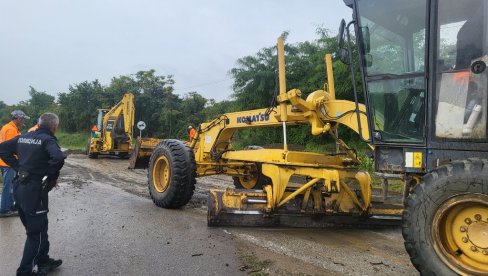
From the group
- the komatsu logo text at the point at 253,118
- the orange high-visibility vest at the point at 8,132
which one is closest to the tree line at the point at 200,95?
the komatsu logo text at the point at 253,118

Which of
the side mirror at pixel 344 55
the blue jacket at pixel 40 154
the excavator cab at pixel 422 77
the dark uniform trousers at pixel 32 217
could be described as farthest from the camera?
the side mirror at pixel 344 55

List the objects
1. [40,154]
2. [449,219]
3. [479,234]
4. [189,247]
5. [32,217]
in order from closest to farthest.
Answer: [479,234]
[449,219]
[32,217]
[40,154]
[189,247]

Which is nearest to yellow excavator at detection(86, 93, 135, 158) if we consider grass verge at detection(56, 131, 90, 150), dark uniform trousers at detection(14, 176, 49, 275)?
dark uniform trousers at detection(14, 176, 49, 275)

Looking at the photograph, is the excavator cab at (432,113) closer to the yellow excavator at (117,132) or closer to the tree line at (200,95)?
the tree line at (200,95)

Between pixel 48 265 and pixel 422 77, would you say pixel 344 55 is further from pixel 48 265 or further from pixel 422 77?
pixel 48 265

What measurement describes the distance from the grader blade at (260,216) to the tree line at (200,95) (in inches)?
69.6

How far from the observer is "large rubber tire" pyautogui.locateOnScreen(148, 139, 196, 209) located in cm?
703

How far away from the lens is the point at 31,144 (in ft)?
13.0

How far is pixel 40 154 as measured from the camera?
13.0ft

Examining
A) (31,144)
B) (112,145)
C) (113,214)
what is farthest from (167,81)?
(31,144)

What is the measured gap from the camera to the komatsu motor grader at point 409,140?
335cm

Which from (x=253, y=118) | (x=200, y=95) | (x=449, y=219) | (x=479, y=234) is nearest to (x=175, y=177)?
(x=253, y=118)

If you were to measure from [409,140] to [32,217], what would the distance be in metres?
3.90

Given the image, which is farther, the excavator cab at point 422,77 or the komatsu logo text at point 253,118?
the komatsu logo text at point 253,118
